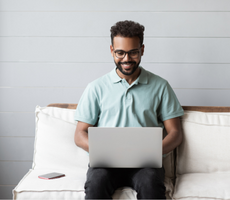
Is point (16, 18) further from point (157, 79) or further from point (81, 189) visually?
point (81, 189)

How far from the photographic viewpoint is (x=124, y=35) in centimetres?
151

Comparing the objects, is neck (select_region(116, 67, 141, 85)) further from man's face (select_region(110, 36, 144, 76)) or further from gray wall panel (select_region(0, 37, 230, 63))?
gray wall panel (select_region(0, 37, 230, 63))

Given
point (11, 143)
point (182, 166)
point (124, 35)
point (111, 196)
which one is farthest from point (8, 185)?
point (124, 35)

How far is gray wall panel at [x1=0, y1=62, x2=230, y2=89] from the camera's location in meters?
2.08

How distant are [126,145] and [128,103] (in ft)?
1.44

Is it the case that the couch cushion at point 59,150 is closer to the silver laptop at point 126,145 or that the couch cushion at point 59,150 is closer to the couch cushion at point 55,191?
the couch cushion at point 55,191

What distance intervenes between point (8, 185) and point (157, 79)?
5.05ft

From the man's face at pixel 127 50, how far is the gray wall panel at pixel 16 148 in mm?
1102

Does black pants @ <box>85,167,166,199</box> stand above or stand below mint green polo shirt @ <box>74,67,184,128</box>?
below

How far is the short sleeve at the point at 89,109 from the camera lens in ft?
5.44

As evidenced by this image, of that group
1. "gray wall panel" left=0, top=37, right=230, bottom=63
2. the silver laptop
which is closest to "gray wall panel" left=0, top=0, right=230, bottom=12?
"gray wall panel" left=0, top=37, right=230, bottom=63

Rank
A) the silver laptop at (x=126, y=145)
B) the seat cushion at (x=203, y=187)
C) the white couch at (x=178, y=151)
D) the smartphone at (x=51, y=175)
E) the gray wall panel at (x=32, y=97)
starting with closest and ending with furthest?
the silver laptop at (x=126, y=145) → the seat cushion at (x=203, y=187) → the smartphone at (x=51, y=175) → the white couch at (x=178, y=151) → the gray wall panel at (x=32, y=97)

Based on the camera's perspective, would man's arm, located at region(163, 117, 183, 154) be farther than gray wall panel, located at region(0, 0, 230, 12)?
No

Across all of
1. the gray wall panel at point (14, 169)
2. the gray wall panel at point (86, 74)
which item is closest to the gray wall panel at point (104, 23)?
the gray wall panel at point (86, 74)
